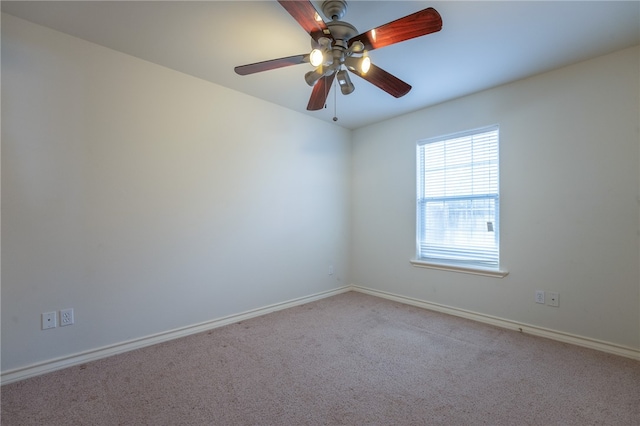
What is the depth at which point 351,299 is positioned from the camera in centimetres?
374

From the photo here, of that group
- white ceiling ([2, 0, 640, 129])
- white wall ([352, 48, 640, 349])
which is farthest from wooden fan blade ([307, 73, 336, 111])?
white wall ([352, 48, 640, 349])

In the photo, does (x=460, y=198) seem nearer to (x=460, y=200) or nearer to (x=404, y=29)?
(x=460, y=200)

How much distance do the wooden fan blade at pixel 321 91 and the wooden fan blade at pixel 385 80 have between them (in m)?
0.24

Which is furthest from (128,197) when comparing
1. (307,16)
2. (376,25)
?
(376,25)

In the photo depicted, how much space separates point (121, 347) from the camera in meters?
2.27

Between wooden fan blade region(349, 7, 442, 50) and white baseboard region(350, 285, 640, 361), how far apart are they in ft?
8.82

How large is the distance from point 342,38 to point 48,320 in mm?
2726

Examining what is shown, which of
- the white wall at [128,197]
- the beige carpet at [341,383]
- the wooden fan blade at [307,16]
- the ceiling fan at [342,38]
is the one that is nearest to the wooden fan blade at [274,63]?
the ceiling fan at [342,38]

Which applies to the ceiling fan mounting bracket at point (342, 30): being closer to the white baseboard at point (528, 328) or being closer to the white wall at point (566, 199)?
the white wall at point (566, 199)

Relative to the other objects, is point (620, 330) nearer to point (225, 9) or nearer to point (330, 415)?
point (330, 415)

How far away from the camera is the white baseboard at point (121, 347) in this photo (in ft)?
6.23

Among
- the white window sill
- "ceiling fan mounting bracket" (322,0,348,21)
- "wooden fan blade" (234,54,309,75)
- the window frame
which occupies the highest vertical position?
"ceiling fan mounting bracket" (322,0,348,21)

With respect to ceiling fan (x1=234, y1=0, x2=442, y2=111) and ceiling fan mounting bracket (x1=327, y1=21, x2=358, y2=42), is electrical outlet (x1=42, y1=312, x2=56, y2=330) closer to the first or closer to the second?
ceiling fan (x1=234, y1=0, x2=442, y2=111)

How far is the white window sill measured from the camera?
9.33ft
